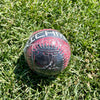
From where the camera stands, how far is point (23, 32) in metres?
4.16

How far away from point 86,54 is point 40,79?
1.13 metres

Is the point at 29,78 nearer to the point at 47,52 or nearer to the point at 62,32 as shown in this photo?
the point at 47,52

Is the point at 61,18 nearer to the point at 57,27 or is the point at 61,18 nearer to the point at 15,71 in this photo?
the point at 57,27

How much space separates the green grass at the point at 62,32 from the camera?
365 cm

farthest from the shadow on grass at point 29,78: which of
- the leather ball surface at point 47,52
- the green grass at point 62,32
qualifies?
the leather ball surface at point 47,52

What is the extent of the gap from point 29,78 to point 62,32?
1.27m

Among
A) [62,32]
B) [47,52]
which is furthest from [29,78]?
[62,32]

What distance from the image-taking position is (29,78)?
373 centimetres

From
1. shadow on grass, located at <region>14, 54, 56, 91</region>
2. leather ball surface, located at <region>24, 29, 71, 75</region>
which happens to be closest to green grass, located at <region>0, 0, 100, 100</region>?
shadow on grass, located at <region>14, 54, 56, 91</region>

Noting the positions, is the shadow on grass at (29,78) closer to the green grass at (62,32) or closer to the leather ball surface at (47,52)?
the green grass at (62,32)

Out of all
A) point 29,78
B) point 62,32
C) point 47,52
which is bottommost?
point 29,78

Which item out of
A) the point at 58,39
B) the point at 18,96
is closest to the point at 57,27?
the point at 58,39

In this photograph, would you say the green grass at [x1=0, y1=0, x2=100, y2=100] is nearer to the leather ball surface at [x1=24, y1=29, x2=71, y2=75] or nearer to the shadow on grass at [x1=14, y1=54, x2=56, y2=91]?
the shadow on grass at [x1=14, y1=54, x2=56, y2=91]

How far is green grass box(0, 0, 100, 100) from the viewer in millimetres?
3654
